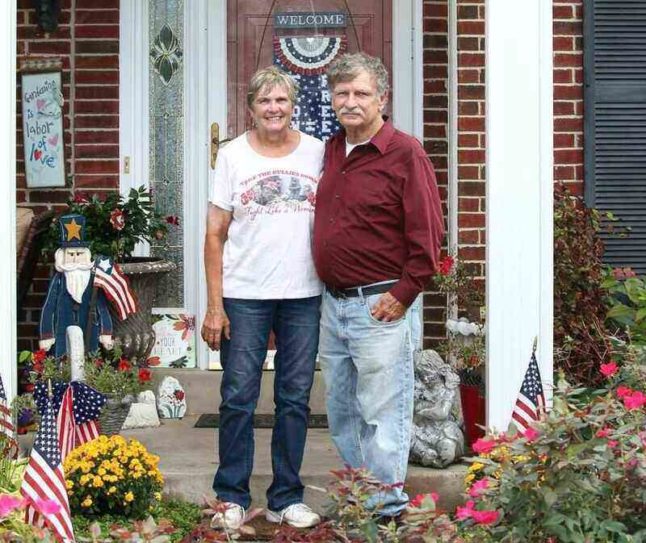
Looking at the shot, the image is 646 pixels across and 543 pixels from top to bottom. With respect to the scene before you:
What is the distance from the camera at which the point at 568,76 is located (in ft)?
19.7

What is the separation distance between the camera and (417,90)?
6.17m

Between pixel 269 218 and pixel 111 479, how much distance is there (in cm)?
113

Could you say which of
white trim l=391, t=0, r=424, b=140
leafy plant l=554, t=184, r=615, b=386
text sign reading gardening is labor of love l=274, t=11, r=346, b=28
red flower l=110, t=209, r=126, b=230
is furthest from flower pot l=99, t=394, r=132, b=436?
text sign reading gardening is labor of love l=274, t=11, r=346, b=28

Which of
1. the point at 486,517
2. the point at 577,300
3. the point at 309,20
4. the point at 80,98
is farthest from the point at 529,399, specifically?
the point at 80,98

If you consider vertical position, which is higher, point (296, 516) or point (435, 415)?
point (435, 415)

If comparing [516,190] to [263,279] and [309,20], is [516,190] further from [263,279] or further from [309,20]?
[309,20]

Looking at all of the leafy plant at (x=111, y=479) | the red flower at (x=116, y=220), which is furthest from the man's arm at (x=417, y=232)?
the red flower at (x=116, y=220)

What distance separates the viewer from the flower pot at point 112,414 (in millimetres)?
5113

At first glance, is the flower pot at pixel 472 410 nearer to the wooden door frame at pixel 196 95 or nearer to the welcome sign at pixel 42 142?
the wooden door frame at pixel 196 95

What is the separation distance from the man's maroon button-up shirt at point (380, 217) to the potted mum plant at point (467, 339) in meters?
1.27

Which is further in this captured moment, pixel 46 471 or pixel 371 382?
pixel 371 382

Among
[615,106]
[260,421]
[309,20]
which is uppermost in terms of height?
[309,20]

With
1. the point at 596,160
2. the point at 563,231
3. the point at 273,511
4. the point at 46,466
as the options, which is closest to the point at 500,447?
the point at 46,466

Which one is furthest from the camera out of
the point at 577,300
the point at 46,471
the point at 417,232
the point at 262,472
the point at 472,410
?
the point at 577,300
